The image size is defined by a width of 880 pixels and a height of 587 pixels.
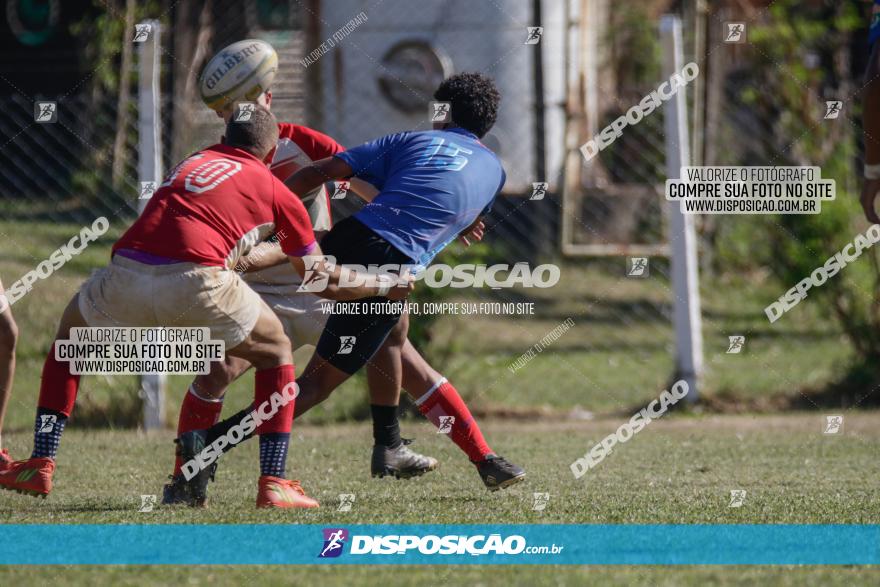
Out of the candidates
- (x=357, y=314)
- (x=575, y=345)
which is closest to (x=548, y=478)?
(x=357, y=314)

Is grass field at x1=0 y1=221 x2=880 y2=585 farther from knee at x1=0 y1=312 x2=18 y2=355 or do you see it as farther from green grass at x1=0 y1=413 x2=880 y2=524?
knee at x1=0 y1=312 x2=18 y2=355

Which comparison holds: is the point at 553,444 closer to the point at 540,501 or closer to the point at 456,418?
the point at 456,418

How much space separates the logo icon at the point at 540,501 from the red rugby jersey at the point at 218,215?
1397mm

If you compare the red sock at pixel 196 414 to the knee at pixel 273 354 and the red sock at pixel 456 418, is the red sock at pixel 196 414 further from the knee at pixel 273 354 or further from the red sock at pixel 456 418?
the red sock at pixel 456 418

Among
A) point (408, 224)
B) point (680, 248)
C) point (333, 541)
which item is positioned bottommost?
point (333, 541)

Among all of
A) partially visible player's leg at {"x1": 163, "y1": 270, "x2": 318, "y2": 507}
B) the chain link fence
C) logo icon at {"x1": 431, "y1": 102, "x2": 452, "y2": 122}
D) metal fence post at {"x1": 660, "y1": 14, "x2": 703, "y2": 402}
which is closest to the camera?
partially visible player's leg at {"x1": 163, "y1": 270, "x2": 318, "y2": 507}

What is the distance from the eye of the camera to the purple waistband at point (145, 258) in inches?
192

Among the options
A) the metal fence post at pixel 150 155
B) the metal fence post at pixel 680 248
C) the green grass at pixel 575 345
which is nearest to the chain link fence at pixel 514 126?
the green grass at pixel 575 345

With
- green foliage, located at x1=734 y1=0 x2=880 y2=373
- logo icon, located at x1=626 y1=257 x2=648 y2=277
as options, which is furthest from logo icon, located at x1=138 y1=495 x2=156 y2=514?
green foliage, located at x1=734 y1=0 x2=880 y2=373

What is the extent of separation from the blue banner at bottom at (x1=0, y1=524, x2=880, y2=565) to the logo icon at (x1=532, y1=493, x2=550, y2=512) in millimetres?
487

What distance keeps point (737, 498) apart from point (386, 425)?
62.7 inches

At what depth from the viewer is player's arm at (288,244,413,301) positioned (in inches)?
198

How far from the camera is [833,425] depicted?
26.3 feet

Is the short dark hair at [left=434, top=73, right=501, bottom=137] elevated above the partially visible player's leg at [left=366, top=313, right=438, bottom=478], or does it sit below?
above
